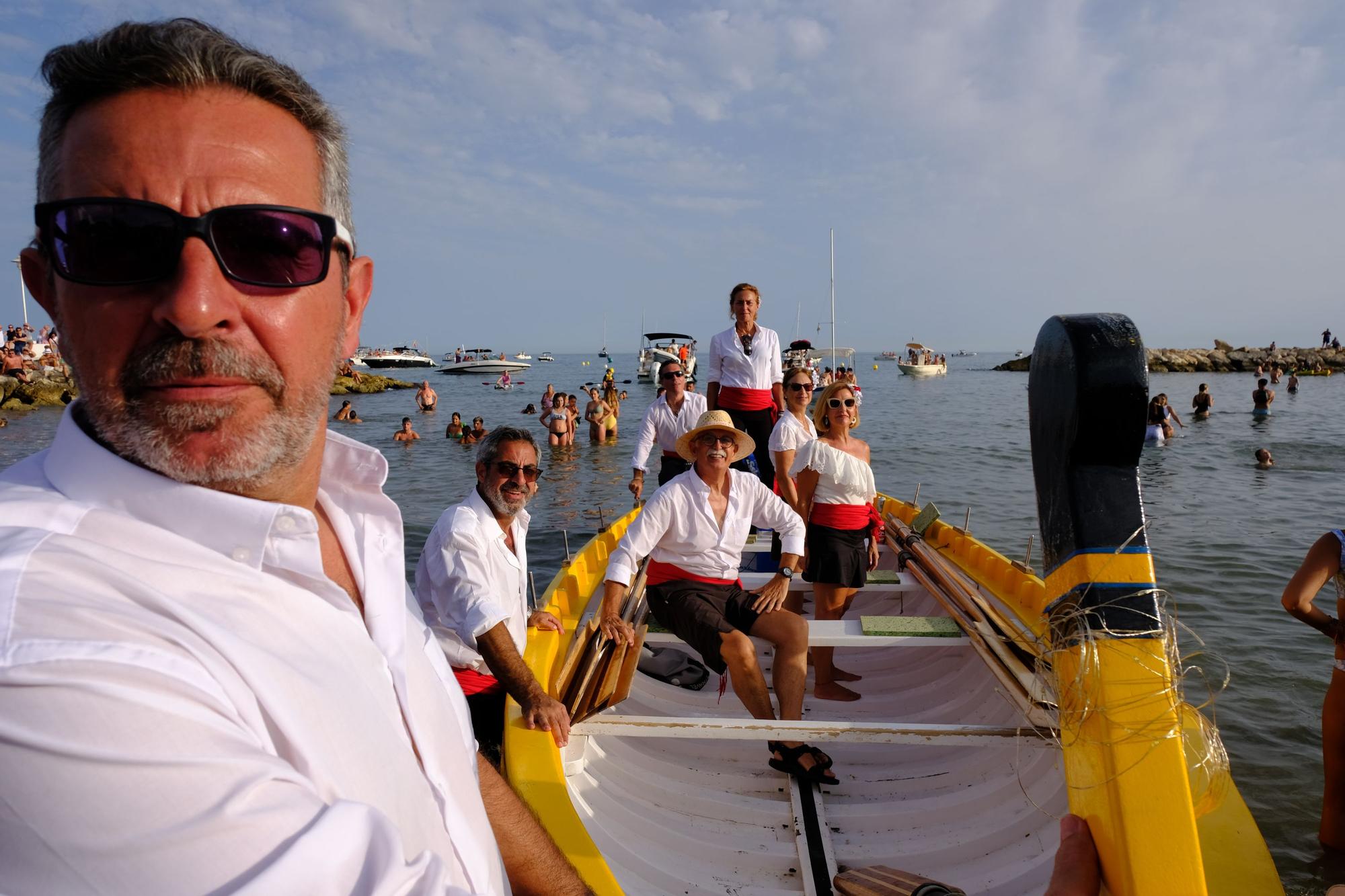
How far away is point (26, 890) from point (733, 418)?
6.29m

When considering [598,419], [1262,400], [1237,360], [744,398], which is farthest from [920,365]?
[744,398]

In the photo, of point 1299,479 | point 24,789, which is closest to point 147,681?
point 24,789

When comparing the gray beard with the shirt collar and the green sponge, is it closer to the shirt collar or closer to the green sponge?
the shirt collar

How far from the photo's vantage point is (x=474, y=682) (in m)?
3.77

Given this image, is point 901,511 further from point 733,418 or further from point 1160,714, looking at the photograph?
point 1160,714

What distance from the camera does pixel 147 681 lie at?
720 mm

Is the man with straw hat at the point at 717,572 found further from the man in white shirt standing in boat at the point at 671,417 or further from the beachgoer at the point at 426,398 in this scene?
the beachgoer at the point at 426,398

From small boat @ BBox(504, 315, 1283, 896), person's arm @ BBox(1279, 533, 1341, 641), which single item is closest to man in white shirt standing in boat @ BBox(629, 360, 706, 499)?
small boat @ BBox(504, 315, 1283, 896)

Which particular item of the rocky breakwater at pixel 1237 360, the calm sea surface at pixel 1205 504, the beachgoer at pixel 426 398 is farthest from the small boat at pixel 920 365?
the beachgoer at pixel 426 398

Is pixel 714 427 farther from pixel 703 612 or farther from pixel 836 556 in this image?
pixel 836 556

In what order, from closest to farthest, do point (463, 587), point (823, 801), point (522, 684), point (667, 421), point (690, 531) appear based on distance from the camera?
point (522, 684) → point (823, 801) → point (463, 587) → point (690, 531) → point (667, 421)

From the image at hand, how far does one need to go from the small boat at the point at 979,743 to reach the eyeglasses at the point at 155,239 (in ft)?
6.35

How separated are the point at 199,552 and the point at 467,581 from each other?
278 centimetres

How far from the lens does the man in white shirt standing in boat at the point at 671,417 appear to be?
22.2ft
